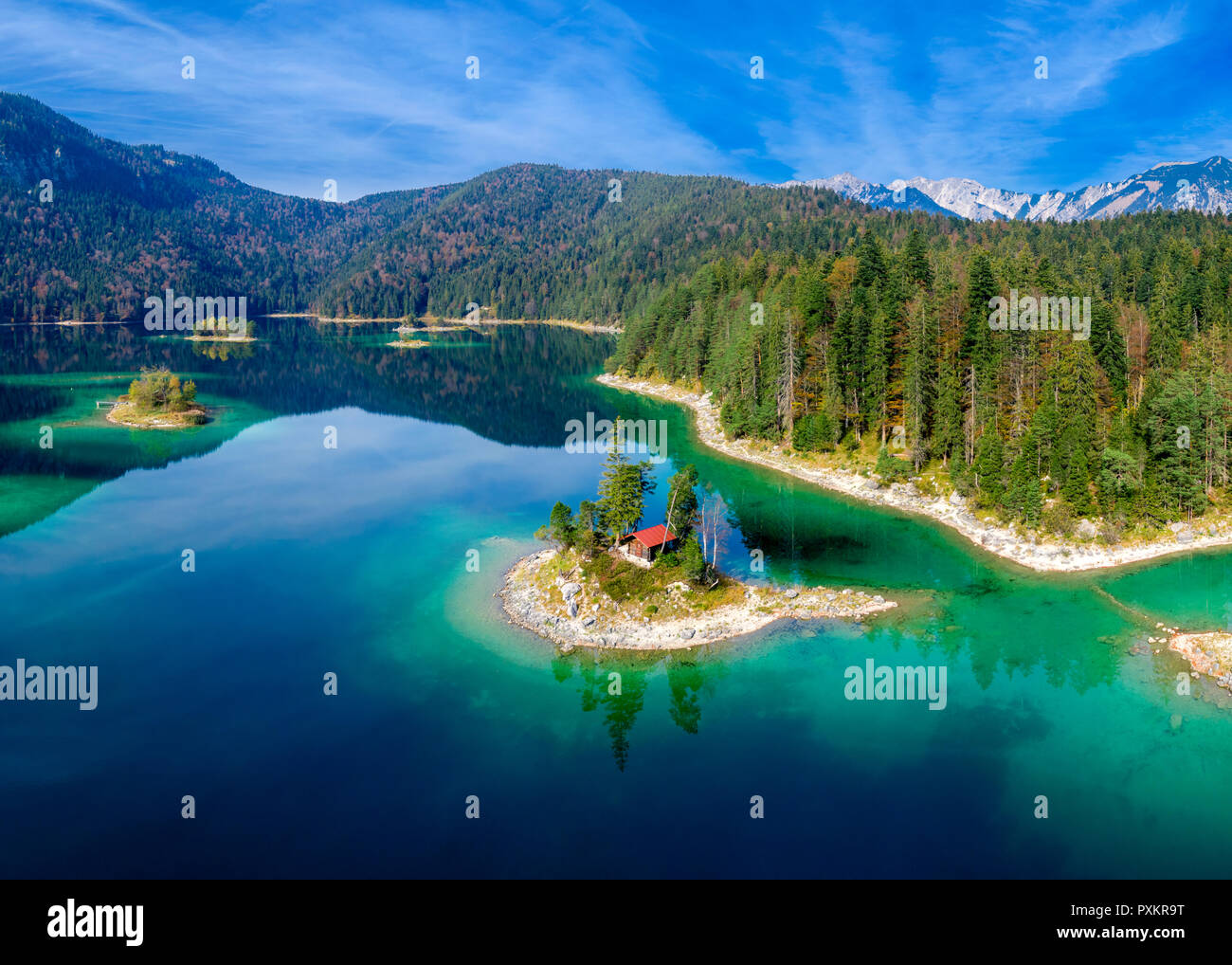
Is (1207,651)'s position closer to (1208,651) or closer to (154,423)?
(1208,651)

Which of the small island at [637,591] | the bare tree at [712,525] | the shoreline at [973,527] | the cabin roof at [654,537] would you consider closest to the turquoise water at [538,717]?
the bare tree at [712,525]

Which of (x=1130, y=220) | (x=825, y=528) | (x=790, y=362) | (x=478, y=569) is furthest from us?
(x=1130, y=220)

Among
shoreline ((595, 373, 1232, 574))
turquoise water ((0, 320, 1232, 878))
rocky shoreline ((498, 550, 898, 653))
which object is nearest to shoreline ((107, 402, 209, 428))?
turquoise water ((0, 320, 1232, 878))

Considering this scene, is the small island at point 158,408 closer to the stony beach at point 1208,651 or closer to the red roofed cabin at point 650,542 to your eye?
the red roofed cabin at point 650,542
